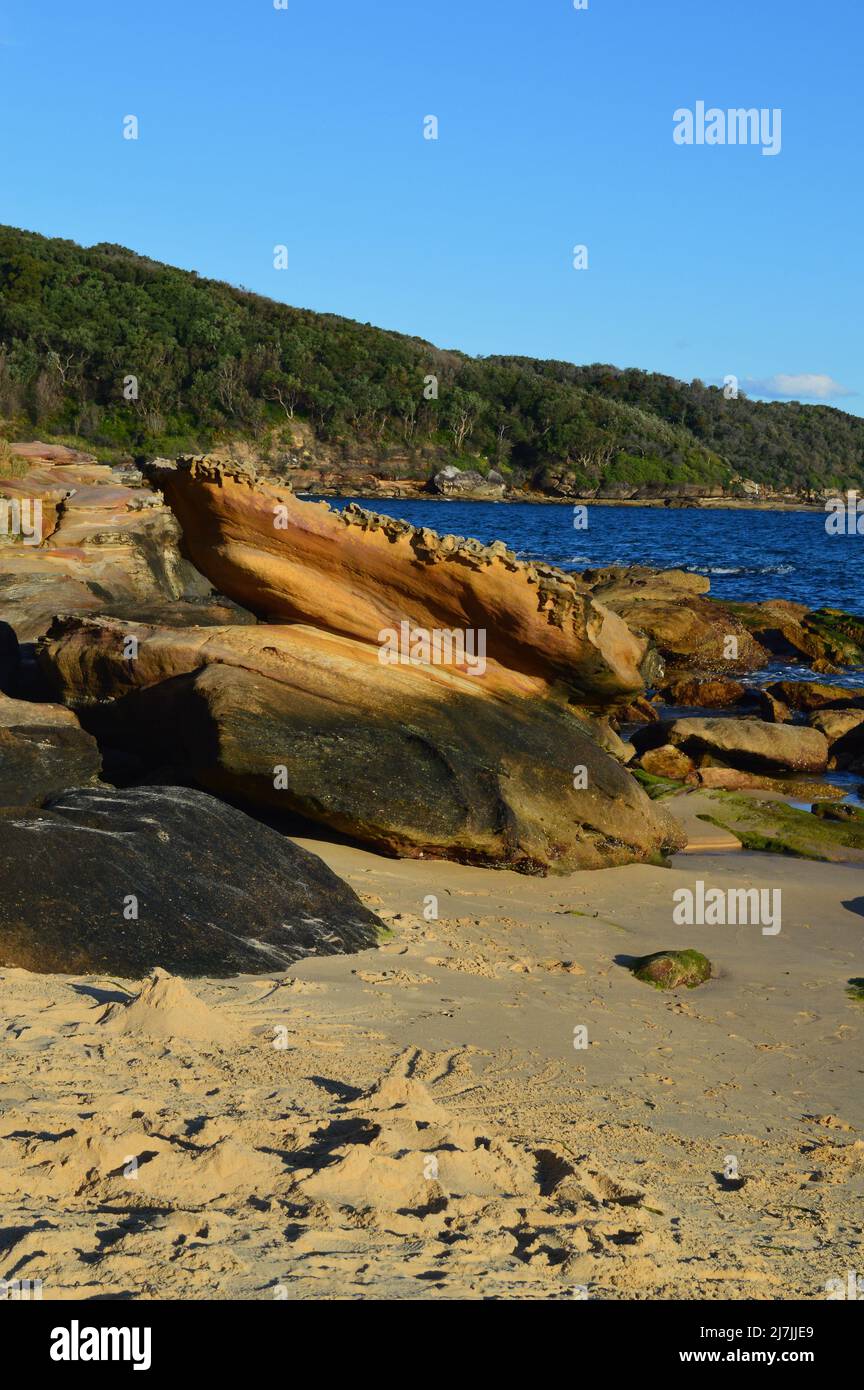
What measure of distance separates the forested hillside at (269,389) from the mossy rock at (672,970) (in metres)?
70.5

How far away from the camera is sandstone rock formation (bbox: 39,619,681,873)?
928cm

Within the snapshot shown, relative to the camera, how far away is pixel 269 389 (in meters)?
94.5

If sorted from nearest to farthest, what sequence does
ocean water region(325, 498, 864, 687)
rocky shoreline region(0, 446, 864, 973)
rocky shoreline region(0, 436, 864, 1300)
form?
rocky shoreline region(0, 436, 864, 1300) < rocky shoreline region(0, 446, 864, 973) < ocean water region(325, 498, 864, 687)

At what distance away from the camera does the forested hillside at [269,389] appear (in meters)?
84.4

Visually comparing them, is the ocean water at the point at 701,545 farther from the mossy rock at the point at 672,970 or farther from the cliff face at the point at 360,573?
the mossy rock at the point at 672,970

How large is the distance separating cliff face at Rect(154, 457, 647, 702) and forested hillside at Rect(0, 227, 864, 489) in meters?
65.6

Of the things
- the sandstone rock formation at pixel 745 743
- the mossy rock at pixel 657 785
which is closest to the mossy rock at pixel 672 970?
the mossy rock at pixel 657 785

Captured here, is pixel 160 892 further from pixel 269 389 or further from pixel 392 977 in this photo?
pixel 269 389

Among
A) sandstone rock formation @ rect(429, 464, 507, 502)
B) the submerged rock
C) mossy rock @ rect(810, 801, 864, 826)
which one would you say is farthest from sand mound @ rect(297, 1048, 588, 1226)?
sandstone rock formation @ rect(429, 464, 507, 502)

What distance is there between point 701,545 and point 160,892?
53722 mm

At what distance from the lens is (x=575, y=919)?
864cm

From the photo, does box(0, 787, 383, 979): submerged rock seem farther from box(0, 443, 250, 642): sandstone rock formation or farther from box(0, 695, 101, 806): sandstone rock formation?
box(0, 443, 250, 642): sandstone rock formation

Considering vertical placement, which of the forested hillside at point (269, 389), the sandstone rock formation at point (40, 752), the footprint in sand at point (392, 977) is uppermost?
the forested hillside at point (269, 389)
